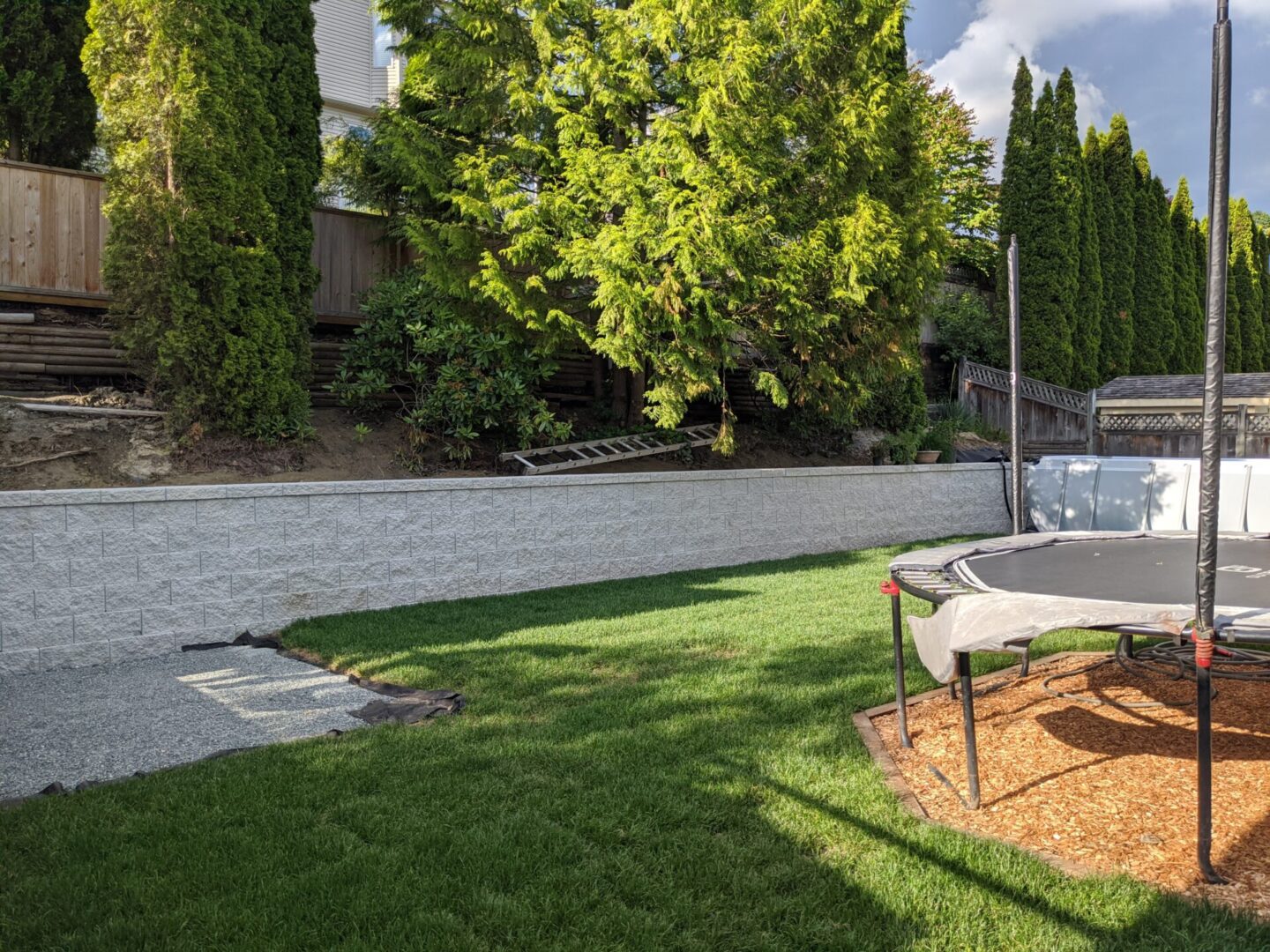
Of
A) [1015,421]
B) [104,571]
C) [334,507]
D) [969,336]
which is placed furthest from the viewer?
[969,336]

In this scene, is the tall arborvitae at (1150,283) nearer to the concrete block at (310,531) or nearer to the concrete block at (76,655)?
the concrete block at (310,531)

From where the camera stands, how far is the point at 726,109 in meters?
8.51

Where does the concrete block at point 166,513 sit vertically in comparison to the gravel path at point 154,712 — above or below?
above

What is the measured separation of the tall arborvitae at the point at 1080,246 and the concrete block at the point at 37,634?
2039 centimetres

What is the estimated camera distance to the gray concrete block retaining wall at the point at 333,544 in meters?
5.45

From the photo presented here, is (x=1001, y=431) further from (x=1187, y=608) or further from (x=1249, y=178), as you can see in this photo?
(x=1187, y=608)

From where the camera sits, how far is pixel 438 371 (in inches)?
333

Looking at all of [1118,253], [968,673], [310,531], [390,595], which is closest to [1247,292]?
[1118,253]

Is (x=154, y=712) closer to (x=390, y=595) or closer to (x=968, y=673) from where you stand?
(x=390, y=595)

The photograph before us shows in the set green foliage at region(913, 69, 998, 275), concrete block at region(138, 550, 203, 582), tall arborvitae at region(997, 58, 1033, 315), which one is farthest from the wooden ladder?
green foliage at region(913, 69, 998, 275)

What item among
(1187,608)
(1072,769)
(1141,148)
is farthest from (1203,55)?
(1141,148)

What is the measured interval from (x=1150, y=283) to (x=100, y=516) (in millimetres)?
25972

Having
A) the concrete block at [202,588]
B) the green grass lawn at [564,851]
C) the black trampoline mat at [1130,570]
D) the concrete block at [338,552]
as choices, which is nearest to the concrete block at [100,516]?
the concrete block at [202,588]

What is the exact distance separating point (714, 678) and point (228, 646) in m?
3.35
